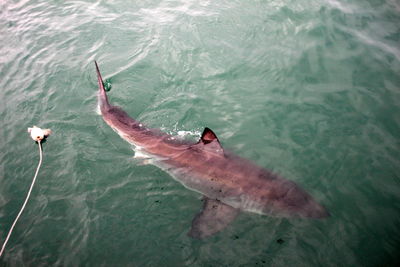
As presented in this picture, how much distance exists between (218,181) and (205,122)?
64.6 inches

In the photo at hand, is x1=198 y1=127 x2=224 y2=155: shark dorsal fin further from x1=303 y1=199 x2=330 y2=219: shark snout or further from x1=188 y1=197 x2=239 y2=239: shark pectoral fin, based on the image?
x1=303 y1=199 x2=330 y2=219: shark snout

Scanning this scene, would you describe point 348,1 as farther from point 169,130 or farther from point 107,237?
point 107,237

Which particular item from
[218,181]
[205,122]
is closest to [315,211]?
[218,181]

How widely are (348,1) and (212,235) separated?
31.5 feet

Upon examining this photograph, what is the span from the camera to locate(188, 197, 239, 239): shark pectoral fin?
4023 mm

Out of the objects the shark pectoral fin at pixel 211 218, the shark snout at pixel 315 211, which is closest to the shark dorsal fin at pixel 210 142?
the shark pectoral fin at pixel 211 218

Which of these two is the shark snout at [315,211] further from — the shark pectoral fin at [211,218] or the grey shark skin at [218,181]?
the shark pectoral fin at [211,218]

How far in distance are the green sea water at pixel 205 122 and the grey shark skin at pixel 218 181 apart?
0.15 metres

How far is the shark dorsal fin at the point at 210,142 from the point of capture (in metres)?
4.39

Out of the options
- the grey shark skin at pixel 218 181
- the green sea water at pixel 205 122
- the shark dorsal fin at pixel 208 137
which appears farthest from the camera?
the shark dorsal fin at pixel 208 137

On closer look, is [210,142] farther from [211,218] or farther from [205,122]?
[205,122]

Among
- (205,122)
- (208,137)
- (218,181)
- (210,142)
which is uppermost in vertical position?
(208,137)

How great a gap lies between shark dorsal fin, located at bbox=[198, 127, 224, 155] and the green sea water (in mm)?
729

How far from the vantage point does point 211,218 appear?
4188 millimetres
